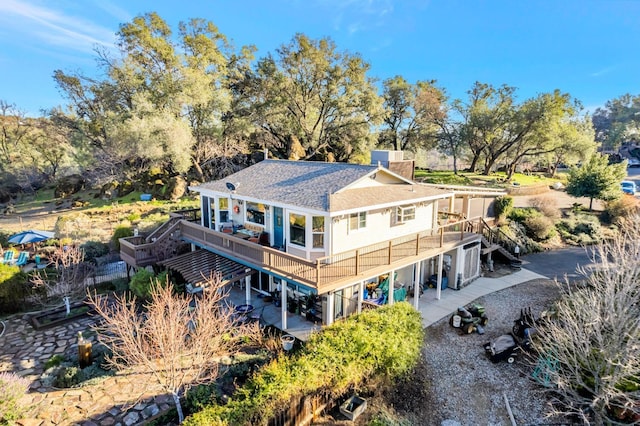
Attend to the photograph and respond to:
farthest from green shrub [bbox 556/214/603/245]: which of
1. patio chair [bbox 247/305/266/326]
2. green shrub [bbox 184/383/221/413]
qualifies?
green shrub [bbox 184/383/221/413]

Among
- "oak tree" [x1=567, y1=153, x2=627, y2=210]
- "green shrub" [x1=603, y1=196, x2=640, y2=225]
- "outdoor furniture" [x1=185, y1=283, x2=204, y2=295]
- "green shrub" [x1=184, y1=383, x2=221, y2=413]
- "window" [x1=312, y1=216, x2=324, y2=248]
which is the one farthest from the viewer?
"oak tree" [x1=567, y1=153, x2=627, y2=210]

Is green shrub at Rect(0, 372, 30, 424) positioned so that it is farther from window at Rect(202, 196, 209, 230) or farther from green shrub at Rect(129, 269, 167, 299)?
window at Rect(202, 196, 209, 230)

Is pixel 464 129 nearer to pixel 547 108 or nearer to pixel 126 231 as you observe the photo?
pixel 547 108

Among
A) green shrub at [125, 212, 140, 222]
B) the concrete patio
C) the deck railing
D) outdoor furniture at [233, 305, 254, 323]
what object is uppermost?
the deck railing

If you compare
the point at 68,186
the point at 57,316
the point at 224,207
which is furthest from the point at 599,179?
the point at 68,186

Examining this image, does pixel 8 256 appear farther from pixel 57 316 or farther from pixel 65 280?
pixel 57 316

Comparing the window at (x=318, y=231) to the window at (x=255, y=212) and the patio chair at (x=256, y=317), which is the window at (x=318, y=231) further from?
the patio chair at (x=256, y=317)

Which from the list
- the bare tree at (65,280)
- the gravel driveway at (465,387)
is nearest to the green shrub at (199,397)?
the gravel driveway at (465,387)

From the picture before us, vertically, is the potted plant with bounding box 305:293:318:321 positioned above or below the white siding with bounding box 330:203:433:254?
below
